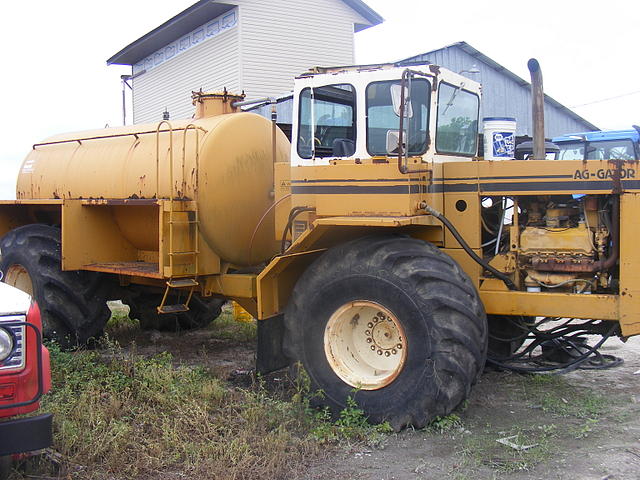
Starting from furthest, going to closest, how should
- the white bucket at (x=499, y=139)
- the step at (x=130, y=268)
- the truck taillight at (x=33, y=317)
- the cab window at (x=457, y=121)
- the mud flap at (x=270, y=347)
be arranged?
the step at (x=130, y=268) < the white bucket at (x=499, y=139) < the mud flap at (x=270, y=347) < the cab window at (x=457, y=121) < the truck taillight at (x=33, y=317)

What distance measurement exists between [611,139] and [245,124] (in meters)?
9.34

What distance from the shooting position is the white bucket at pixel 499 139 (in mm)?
6656

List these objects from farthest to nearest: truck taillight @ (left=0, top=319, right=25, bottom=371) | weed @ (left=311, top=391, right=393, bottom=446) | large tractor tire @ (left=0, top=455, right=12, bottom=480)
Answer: weed @ (left=311, top=391, right=393, bottom=446)
large tractor tire @ (left=0, top=455, right=12, bottom=480)
truck taillight @ (left=0, top=319, right=25, bottom=371)

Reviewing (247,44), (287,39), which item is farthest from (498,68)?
(247,44)

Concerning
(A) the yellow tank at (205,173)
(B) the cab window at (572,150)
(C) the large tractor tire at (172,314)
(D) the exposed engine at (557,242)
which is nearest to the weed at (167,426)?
(A) the yellow tank at (205,173)

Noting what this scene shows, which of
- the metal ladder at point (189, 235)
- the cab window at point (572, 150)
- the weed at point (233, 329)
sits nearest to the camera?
the metal ladder at point (189, 235)

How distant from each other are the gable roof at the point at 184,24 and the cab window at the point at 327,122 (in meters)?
15.7

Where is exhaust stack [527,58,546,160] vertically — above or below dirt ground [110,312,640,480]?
above

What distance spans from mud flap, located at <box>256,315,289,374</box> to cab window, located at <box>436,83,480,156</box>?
2172 mm

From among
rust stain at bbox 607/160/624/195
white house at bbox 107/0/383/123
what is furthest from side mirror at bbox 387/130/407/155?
white house at bbox 107/0/383/123

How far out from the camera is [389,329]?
227 inches

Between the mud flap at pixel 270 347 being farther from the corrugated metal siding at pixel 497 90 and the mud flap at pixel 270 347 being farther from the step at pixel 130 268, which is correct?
the corrugated metal siding at pixel 497 90

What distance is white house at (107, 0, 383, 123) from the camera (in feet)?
70.3

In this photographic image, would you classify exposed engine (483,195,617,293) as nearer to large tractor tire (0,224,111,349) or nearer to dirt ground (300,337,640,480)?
dirt ground (300,337,640,480)
